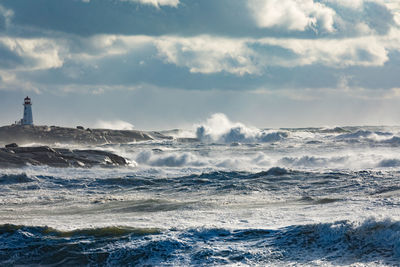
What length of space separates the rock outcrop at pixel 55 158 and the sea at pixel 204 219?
11.8 ft

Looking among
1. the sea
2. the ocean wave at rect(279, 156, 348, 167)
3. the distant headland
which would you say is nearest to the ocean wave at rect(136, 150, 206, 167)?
the ocean wave at rect(279, 156, 348, 167)

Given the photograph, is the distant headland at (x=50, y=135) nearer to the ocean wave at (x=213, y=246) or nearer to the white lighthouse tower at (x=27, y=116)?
the white lighthouse tower at (x=27, y=116)

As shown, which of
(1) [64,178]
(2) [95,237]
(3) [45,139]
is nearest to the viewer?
(2) [95,237]

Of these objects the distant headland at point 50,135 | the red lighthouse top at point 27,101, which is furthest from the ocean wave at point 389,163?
the red lighthouse top at point 27,101

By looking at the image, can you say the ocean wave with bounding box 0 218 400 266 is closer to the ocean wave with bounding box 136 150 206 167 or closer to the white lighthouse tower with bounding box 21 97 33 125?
the ocean wave with bounding box 136 150 206 167

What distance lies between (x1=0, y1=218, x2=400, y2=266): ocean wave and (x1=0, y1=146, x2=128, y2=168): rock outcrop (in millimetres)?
14960

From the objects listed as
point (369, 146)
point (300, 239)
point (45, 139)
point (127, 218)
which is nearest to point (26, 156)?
point (127, 218)

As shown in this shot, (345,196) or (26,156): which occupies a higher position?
(26,156)

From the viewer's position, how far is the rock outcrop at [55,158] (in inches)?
953

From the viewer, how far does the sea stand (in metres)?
8.36

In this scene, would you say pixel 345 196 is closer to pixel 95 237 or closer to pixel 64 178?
pixel 95 237

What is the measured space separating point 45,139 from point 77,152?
29.9m

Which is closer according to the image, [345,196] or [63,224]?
[63,224]

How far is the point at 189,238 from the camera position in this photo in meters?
9.08
